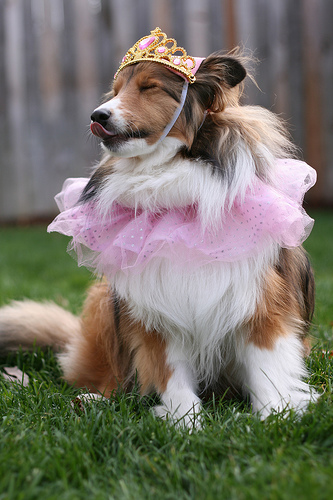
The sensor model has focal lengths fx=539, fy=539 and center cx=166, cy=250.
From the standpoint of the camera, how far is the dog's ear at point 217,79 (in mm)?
2270

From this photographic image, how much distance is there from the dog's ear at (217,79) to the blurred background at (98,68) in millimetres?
4715

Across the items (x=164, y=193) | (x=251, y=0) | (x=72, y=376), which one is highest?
(x=251, y=0)

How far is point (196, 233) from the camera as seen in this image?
2.09 m

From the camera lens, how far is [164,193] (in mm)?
2146

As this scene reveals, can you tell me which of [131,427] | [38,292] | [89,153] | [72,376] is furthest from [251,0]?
[131,427]

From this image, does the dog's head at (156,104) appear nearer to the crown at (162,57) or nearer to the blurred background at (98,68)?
the crown at (162,57)

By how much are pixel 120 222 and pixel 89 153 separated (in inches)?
242

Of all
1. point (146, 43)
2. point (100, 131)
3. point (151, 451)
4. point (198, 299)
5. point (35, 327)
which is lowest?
point (35, 327)

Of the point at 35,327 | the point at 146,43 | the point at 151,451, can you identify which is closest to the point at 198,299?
the point at 151,451

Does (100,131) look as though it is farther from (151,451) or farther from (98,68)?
(98,68)

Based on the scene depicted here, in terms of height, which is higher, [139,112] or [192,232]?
[139,112]

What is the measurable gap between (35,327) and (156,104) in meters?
1.47

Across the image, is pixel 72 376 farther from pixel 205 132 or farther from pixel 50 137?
pixel 50 137

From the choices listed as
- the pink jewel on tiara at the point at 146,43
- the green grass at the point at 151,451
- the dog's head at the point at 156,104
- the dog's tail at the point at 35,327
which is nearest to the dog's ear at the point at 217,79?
the dog's head at the point at 156,104
